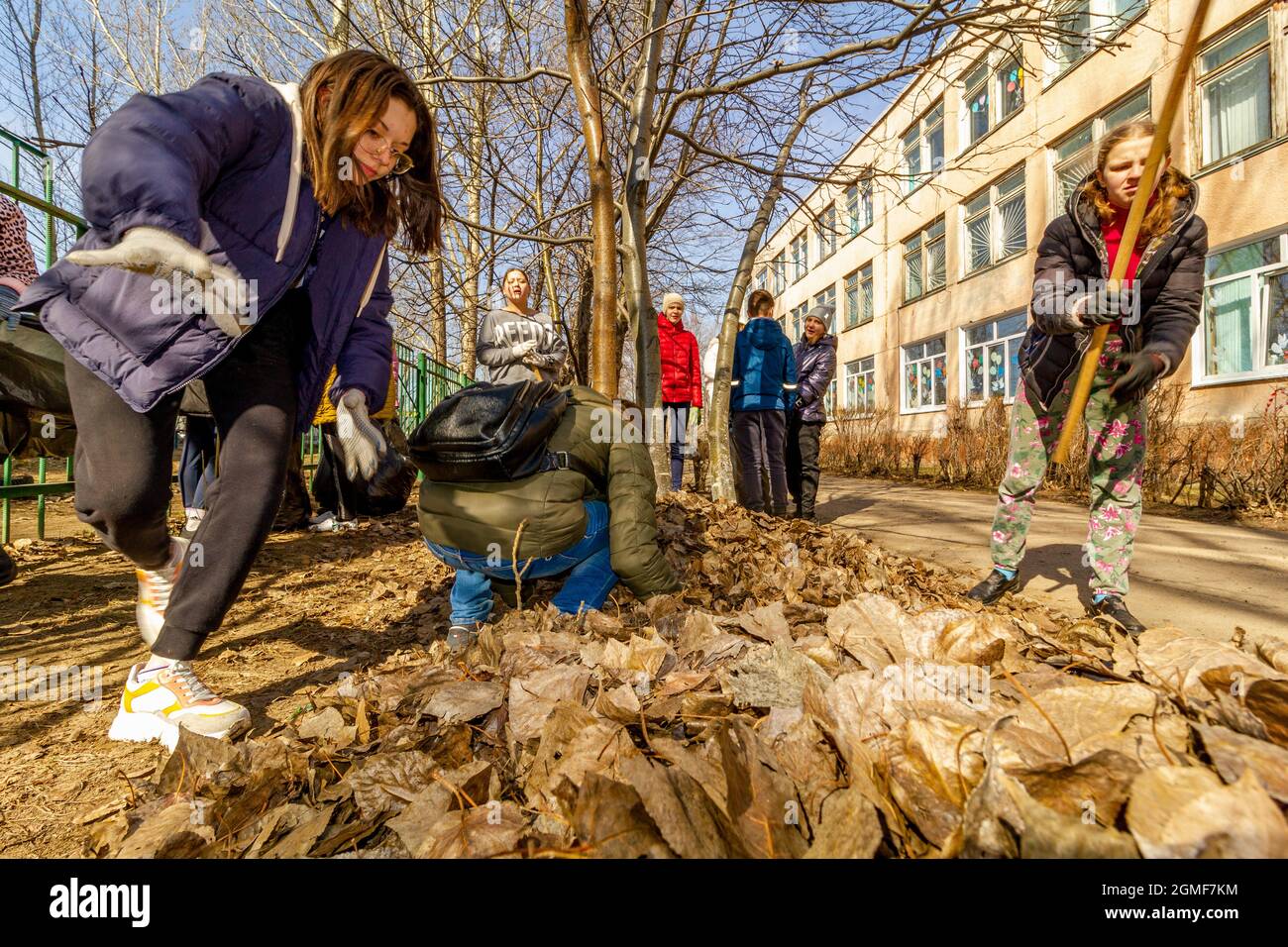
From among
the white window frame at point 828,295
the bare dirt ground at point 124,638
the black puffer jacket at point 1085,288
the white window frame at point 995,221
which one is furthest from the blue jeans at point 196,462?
the white window frame at point 828,295

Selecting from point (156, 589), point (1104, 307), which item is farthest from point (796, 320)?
point (156, 589)

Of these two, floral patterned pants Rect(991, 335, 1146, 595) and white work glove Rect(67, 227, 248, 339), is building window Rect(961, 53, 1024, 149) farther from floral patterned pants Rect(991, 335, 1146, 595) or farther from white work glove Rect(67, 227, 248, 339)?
white work glove Rect(67, 227, 248, 339)

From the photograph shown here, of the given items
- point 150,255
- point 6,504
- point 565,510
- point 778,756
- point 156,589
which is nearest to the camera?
point 778,756

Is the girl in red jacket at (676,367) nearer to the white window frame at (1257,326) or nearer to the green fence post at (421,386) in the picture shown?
the green fence post at (421,386)

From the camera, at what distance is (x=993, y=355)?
16172 mm

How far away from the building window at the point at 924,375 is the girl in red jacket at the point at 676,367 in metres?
13.2

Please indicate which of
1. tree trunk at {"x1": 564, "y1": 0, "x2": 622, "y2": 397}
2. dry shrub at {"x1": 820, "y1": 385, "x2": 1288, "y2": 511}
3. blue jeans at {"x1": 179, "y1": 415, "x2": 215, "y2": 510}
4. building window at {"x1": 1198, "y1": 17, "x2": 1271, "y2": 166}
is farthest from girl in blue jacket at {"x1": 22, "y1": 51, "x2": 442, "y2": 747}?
building window at {"x1": 1198, "y1": 17, "x2": 1271, "y2": 166}

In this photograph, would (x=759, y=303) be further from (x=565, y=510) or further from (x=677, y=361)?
(x=565, y=510)

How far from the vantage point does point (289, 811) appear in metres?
1.08

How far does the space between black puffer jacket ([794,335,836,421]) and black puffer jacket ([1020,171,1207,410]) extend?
3.06m

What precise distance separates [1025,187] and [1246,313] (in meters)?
6.51

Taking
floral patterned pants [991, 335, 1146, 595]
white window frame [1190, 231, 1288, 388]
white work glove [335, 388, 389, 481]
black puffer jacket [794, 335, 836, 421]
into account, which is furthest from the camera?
white window frame [1190, 231, 1288, 388]

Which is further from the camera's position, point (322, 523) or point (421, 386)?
point (421, 386)

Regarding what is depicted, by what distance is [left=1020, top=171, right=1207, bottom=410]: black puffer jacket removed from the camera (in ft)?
8.26
